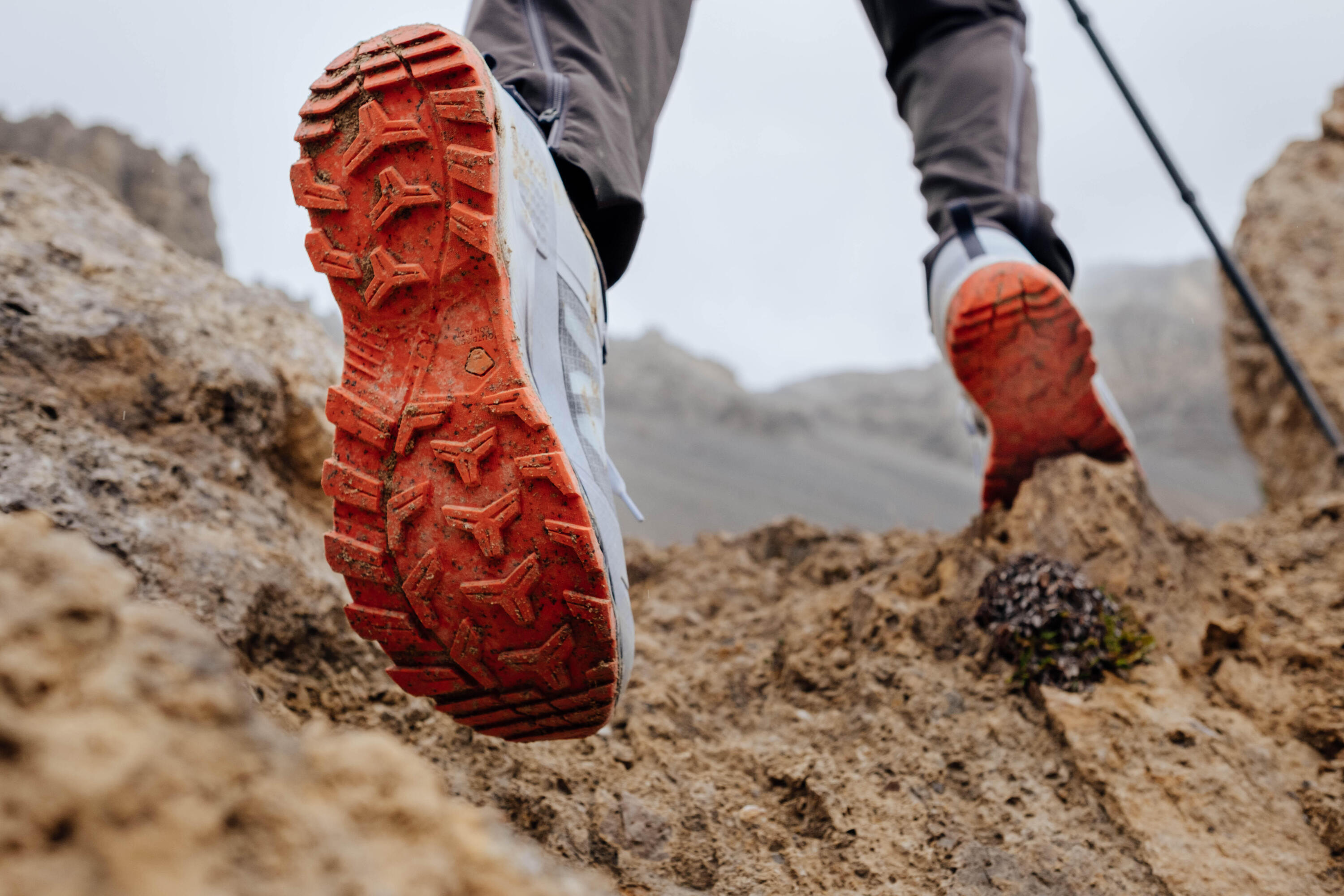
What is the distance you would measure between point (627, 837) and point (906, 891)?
0.37 meters

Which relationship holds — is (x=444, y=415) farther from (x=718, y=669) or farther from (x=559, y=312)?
(x=718, y=669)

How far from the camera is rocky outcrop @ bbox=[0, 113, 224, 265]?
7.06 meters

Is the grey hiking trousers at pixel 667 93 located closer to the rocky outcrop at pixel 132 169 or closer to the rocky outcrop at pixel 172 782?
the rocky outcrop at pixel 172 782

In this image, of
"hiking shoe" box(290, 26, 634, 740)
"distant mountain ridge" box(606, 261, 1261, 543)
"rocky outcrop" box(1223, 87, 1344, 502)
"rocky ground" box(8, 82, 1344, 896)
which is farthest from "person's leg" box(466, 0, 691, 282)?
"rocky outcrop" box(1223, 87, 1344, 502)

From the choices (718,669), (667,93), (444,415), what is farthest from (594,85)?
(718,669)

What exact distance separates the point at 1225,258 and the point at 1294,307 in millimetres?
765

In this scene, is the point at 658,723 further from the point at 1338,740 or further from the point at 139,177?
the point at 139,177

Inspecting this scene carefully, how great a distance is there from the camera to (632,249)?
1465mm

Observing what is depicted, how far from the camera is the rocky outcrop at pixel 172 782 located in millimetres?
362

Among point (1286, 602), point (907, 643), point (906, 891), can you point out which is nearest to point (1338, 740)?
point (1286, 602)

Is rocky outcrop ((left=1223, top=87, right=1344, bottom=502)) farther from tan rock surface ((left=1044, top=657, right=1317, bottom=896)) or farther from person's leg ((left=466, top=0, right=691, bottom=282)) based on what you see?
person's leg ((left=466, top=0, right=691, bottom=282))

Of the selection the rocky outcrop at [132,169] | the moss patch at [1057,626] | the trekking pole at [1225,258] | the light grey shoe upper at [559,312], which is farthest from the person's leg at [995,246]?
the rocky outcrop at [132,169]

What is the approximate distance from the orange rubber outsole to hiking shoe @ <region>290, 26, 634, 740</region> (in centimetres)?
89

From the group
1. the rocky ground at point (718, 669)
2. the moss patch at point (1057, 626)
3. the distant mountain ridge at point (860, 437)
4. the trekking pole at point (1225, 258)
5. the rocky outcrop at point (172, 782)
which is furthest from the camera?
the distant mountain ridge at point (860, 437)
